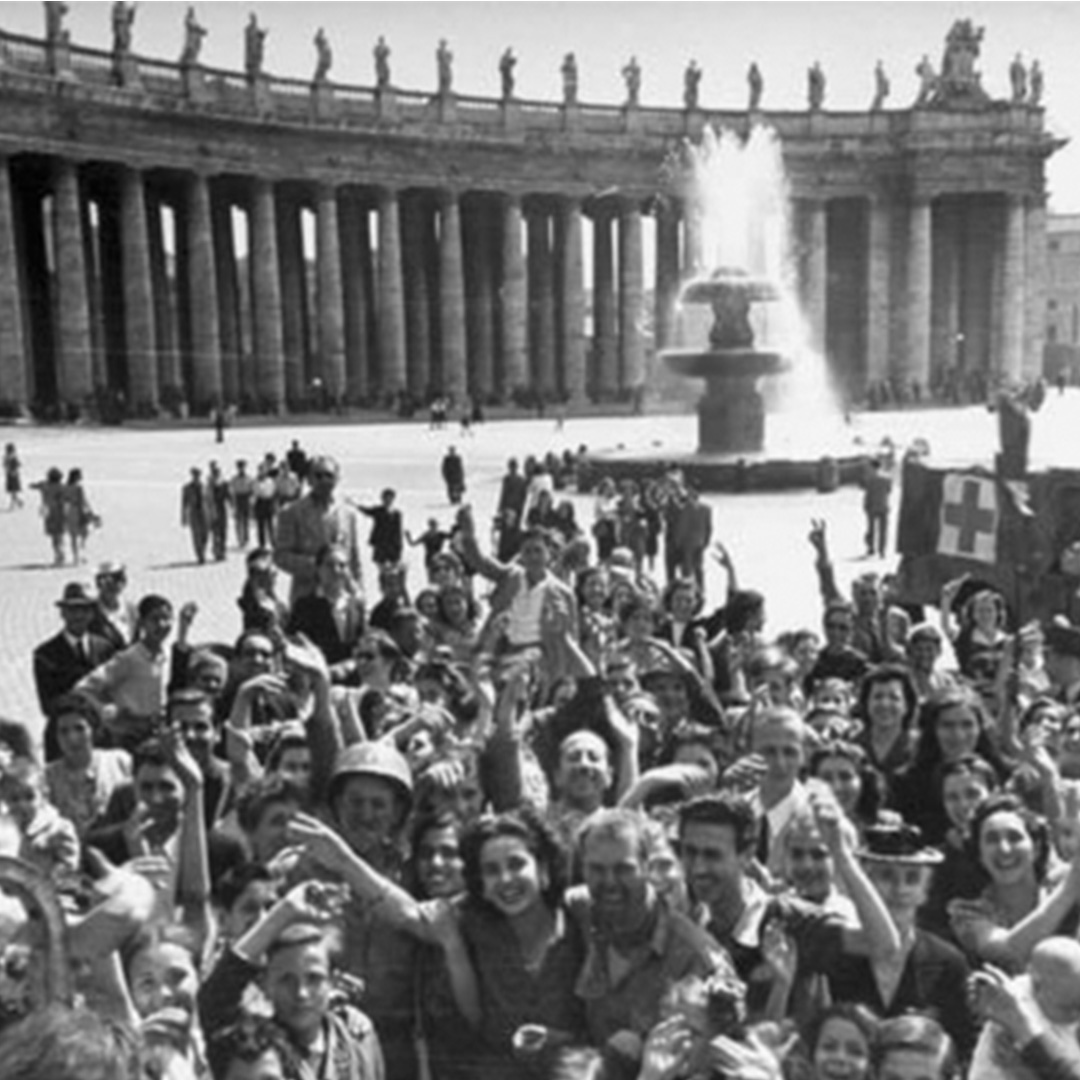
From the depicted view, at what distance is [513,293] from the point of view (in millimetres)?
81000

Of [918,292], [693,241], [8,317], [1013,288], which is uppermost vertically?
[693,241]

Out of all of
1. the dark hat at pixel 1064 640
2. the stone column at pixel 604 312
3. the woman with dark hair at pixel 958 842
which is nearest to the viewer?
the woman with dark hair at pixel 958 842

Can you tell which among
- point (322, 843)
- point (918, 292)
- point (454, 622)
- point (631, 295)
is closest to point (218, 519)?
point (454, 622)

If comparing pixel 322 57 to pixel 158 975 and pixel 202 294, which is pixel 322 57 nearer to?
pixel 202 294

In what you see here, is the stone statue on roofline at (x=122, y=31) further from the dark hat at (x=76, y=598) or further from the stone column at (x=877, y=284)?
the dark hat at (x=76, y=598)

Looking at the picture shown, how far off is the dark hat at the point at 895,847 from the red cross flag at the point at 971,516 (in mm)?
9419

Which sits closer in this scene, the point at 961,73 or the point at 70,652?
the point at 70,652

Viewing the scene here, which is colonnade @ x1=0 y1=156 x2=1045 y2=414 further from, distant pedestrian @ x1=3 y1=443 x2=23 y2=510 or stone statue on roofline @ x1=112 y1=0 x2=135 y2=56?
distant pedestrian @ x1=3 y1=443 x2=23 y2=510

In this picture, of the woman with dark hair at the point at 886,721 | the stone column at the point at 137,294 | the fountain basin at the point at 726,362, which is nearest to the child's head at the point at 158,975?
the woman with dark hair at the point at 886,721

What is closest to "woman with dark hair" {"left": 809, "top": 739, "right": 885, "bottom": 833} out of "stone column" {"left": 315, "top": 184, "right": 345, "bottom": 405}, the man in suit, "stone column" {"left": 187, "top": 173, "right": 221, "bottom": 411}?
the man in suit

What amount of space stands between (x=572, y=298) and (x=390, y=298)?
10449mm

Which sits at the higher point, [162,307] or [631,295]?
[631,295]

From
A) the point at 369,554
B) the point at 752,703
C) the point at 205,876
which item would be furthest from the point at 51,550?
the point at 205,876

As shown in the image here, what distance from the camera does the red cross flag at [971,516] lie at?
600 inches
